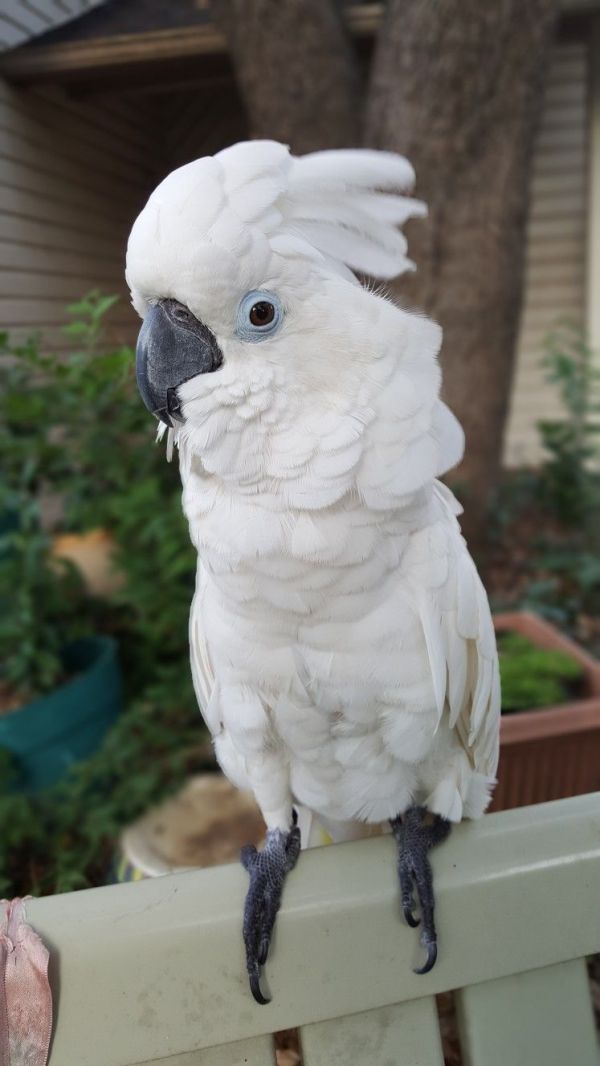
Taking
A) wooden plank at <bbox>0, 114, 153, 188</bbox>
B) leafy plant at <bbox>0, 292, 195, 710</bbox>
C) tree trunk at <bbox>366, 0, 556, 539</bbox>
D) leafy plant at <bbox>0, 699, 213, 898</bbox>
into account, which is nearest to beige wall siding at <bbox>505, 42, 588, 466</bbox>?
tree trunk at <bbox>366, 0, 556, 539</bbox>

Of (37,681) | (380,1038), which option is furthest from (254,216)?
(37,681)

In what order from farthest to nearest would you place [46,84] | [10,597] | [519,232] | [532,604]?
[532,604]
[519,232]
[10,597]
[46,84]

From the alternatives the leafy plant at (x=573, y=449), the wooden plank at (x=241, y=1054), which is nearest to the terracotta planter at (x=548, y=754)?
the wooden plank at (x=241, y=1054)

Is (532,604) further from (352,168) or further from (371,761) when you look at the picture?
(352,168)

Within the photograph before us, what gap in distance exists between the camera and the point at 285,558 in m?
0.72

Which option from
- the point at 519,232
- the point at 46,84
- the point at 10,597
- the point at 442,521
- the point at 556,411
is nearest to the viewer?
the point at 442,521

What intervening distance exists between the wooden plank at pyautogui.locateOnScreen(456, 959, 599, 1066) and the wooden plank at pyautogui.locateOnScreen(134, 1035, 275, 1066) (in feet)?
0.73

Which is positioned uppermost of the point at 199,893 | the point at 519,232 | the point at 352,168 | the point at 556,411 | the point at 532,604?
the point at 519,232

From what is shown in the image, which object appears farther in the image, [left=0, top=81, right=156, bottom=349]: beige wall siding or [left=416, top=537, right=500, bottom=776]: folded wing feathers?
[left=0, top=81, right=156, bottom=349]: beige wall siding

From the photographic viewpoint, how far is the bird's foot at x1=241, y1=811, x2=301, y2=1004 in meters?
0.74

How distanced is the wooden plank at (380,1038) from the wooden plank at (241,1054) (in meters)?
0.04

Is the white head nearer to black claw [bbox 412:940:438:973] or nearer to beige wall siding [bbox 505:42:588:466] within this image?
black claw [bbox 412:940:438:973]

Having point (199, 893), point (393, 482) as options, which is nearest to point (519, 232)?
point (393, 482)

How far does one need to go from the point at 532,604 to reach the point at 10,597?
5.55 feet
